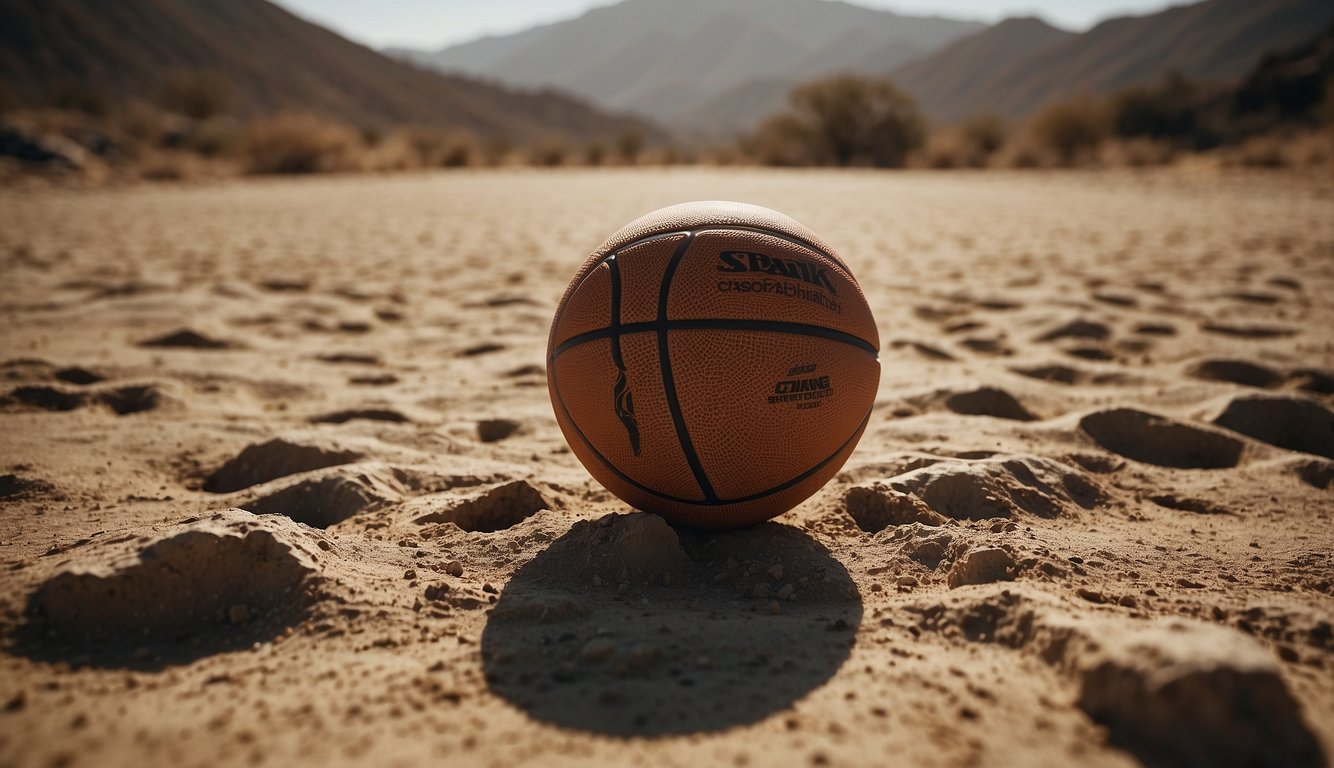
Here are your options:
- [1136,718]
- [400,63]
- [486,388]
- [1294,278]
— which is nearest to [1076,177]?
[1294,278]

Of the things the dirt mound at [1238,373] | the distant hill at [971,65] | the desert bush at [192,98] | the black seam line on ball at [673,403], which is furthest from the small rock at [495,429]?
the distant hill at [971,65]

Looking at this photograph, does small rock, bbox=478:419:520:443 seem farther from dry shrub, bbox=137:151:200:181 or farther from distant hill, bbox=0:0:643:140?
distant hill, bbox=0:0:643:140

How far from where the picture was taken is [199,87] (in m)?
31.6

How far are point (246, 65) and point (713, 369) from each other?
214 feet

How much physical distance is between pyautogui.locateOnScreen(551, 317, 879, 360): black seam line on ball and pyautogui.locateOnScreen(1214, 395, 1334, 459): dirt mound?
2.01 meters

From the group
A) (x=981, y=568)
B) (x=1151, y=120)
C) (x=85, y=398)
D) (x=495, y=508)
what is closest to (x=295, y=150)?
(x=85, y=398)

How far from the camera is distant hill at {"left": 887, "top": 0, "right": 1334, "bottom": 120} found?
8581 cm

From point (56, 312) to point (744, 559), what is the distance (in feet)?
16.4

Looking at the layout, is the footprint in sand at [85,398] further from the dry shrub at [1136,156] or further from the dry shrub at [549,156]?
the dry shrub at [549,156]

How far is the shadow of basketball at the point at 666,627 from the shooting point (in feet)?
5.56

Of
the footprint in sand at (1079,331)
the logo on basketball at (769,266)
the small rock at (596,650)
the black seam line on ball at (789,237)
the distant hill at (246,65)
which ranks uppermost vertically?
the distant hill at (246,65)

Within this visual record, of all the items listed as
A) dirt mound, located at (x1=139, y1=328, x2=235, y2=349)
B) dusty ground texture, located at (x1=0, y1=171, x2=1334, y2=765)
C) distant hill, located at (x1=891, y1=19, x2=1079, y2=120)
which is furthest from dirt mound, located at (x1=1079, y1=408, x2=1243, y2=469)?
distant hill, located at (x1=891, y1=19, x2=1079, y2=120)

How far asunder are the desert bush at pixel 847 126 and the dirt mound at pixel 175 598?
81.5 ft

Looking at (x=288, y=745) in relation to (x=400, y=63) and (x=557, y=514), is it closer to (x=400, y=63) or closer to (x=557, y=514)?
(x=557, y=514)
